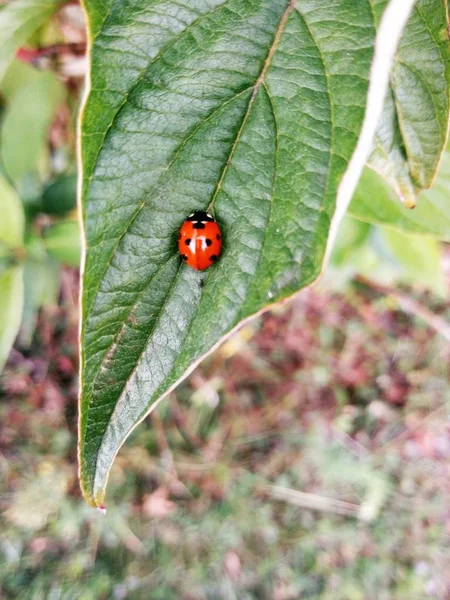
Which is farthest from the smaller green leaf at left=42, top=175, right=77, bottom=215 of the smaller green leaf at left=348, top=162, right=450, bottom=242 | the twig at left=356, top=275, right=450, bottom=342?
the twig at left=356, top=275, right=450, bottom=342

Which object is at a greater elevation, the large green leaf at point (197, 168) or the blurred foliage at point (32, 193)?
the large green leaf at point (197, 168)

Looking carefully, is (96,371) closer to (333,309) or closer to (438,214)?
(438,214)

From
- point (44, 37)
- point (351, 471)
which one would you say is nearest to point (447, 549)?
point (351, 471)

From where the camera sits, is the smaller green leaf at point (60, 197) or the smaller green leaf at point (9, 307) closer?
the smaller green leaf at point (9, 307)

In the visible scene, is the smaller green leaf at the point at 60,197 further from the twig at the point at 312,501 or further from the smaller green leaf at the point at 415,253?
the twig at the point at 312,501

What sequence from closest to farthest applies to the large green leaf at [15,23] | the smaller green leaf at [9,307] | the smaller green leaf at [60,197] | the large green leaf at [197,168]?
the large green leaf at [197,168], the large green leaf at [15,23], the smaller green leaf at [9,307], the smaller green leaf at [60,197]

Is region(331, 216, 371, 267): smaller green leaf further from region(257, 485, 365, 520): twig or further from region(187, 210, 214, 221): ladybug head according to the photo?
region(257, 485, 365, 520): twig

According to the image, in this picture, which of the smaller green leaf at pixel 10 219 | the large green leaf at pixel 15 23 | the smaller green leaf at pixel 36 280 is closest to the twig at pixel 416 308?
the smaller green leaf at pixel 36 280
